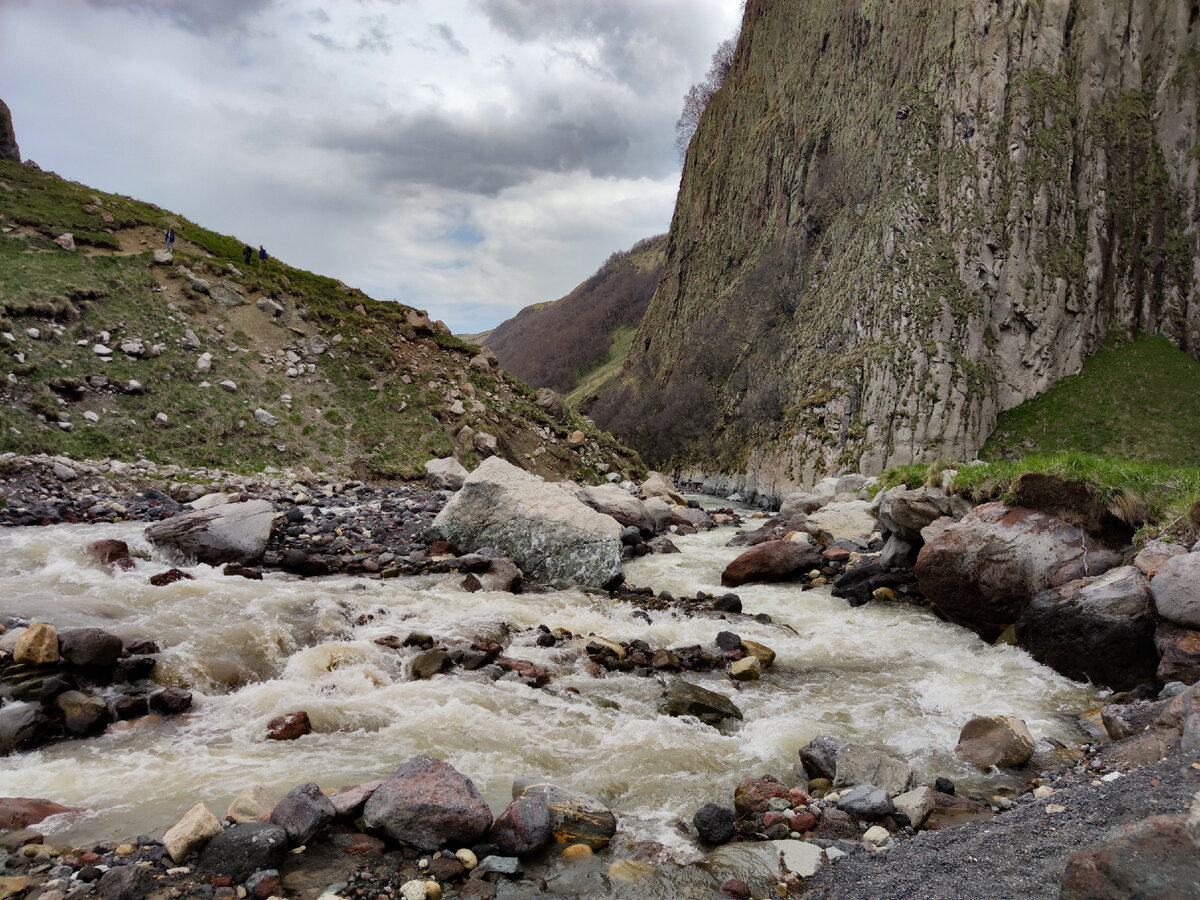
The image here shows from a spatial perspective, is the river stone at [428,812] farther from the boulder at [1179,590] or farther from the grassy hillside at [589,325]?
the grassy hillside at [589,325]

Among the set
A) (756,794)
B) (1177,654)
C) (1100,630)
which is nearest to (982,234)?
(1100,630)

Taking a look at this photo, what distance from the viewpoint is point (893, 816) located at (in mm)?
5355

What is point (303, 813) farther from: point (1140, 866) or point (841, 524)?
point (841, 524)

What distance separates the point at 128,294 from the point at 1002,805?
30710mm

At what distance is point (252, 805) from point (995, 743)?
22.5 ft

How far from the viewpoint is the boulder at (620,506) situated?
1903 cm

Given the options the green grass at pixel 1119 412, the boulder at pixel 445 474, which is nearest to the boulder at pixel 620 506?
the boulder at pixel 445 474

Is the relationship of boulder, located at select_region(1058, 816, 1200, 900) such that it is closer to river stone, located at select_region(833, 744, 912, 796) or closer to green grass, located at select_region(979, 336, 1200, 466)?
river stone, located at select_region(833, 744, 912, 796)

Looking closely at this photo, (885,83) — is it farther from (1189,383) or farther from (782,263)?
(1189,383)

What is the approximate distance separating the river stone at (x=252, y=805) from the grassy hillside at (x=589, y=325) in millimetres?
110495

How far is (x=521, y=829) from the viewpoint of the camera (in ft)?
16.3

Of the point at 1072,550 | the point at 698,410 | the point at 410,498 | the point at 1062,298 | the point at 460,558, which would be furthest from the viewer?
the point at 698,410

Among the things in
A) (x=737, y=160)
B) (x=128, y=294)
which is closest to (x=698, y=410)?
(x=737, y=160)

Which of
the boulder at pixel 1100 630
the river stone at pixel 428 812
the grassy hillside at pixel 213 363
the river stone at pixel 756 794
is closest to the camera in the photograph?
the river stone at pixel 428 812
